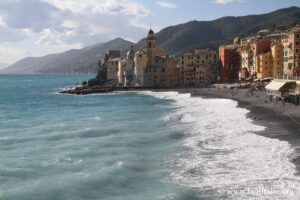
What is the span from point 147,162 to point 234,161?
673 centimetres

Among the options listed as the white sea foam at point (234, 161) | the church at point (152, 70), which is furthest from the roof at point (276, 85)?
the church at point (152, 70)

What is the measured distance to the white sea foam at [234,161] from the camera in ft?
90.7

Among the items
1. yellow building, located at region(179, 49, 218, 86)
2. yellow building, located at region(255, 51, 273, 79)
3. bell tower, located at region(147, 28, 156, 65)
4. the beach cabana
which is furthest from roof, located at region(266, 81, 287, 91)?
bell tower, located at region(147, 28, 156, 65)

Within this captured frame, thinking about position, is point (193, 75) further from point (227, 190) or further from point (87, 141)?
point (227, 190)

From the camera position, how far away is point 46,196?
89.9 feet

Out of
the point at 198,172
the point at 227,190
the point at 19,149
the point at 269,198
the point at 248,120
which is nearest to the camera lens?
the point at 269,198

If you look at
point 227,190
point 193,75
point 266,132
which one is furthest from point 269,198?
point 193,75

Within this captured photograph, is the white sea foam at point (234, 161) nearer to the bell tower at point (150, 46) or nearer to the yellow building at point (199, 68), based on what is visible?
the yellow building at point (199, 68)

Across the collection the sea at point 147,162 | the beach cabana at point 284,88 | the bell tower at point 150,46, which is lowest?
the sea at point 147,162

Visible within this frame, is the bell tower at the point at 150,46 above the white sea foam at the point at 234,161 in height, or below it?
above

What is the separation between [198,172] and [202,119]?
95.9ft

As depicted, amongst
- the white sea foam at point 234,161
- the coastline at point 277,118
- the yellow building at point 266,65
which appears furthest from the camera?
the yellow building at point 266,65

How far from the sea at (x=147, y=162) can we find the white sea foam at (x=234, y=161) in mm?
Answer: 61

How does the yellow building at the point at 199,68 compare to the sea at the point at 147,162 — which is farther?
the yellow building at the point at 199,68
